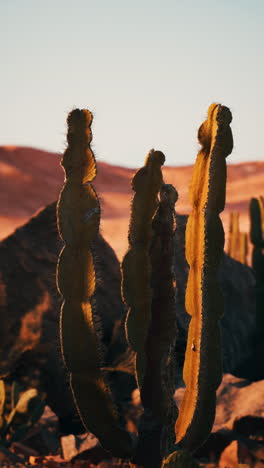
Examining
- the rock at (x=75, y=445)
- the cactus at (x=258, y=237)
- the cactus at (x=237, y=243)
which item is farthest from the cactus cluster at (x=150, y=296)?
the cactus at (x=237, y=243)

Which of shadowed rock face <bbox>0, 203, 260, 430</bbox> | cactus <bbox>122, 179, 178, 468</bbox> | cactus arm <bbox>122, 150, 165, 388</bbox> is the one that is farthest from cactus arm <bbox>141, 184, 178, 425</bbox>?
shadowed rock face <bbox>0, 203, 260, 430</bbox>

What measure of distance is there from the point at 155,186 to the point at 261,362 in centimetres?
373

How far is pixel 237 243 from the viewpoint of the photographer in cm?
1010

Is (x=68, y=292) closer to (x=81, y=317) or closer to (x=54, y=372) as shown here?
(x=81, y=317)

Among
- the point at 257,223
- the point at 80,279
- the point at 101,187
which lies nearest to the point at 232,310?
the point at 257,223

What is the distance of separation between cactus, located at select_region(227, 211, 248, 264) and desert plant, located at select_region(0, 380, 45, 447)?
4.85 meters

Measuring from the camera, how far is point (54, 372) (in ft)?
19.7

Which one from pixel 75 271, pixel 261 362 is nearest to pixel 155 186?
pixel 75 271

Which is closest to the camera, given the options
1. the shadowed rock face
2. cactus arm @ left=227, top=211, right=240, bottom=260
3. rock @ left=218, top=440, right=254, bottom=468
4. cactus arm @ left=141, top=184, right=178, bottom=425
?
cactus arm @ left=141, top=184, right=178, bottom=425

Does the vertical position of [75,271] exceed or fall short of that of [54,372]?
it exceeds it

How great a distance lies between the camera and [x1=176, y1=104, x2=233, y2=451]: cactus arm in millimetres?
3857

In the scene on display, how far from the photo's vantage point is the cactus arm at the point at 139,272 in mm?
3949

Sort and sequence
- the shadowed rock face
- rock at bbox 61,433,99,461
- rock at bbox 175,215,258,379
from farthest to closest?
1. rock at bbox 175,215,258,379
2. the shadowed rock face
3. rock at bbox 61,433,99,461

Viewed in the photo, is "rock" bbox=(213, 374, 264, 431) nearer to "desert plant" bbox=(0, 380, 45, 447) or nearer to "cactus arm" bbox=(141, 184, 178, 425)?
"desert plant" bbox=(0, 380, 45, 447)
